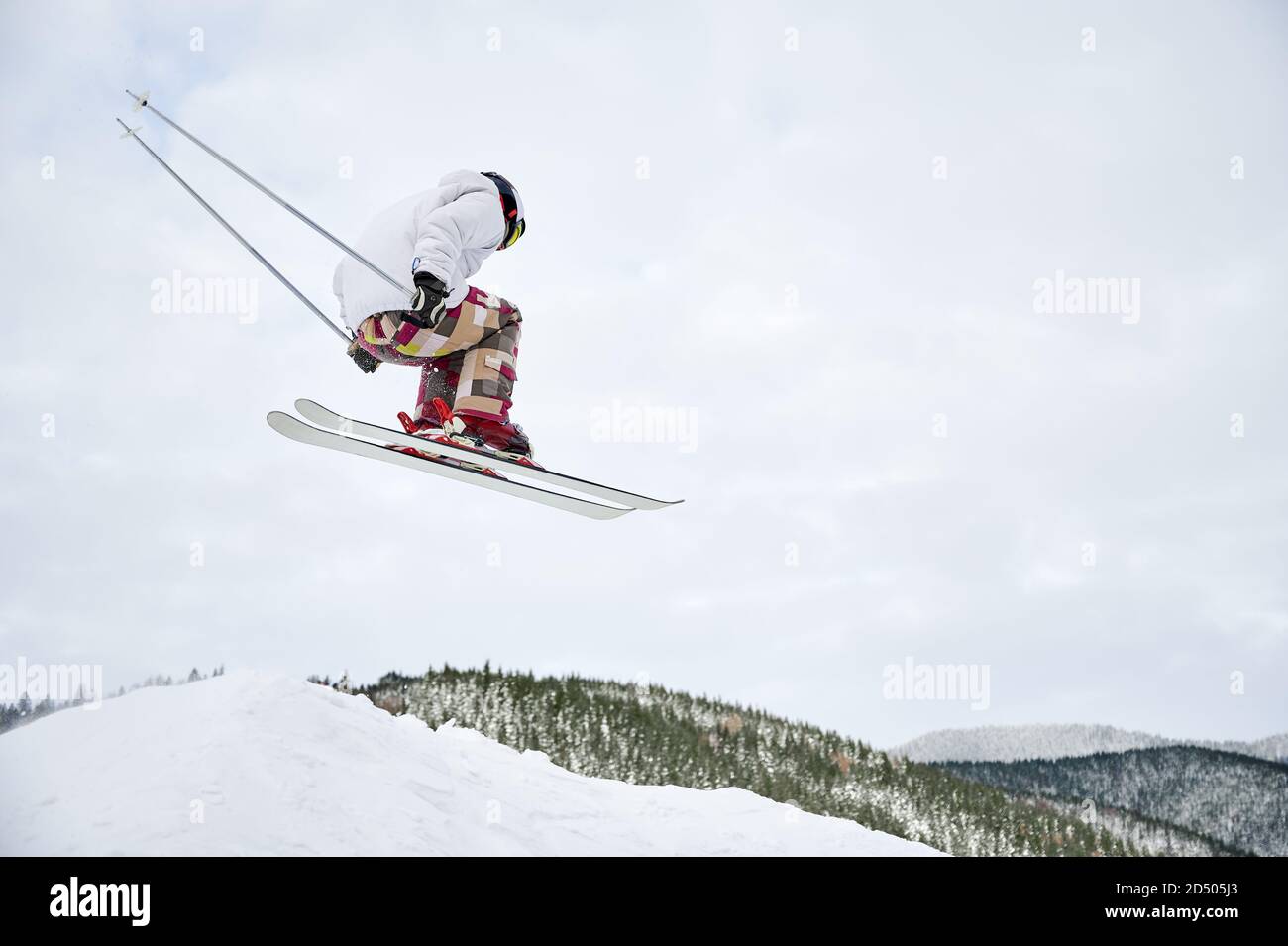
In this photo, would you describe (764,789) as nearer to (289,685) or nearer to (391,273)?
(289,685)

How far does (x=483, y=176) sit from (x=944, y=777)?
29.1 ft

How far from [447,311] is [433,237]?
633mm

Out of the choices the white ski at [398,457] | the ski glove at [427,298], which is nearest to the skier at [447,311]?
the ski glove at [427,298]

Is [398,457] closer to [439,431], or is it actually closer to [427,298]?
[439,431]

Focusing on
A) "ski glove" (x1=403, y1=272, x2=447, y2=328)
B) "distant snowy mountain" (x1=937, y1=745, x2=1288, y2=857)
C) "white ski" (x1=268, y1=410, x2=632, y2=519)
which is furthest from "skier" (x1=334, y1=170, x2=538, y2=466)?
"distant snowy mountain" (x1=937, y1=745, x2=1288, y2=857)

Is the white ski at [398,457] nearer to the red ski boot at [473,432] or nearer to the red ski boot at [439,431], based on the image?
the red ski boot at [439,431]

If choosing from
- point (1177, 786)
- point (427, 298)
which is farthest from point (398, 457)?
point (1177, 786)

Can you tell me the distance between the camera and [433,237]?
5477mm

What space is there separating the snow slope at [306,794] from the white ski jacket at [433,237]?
2.44 metres

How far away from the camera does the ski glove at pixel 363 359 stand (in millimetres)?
6328
